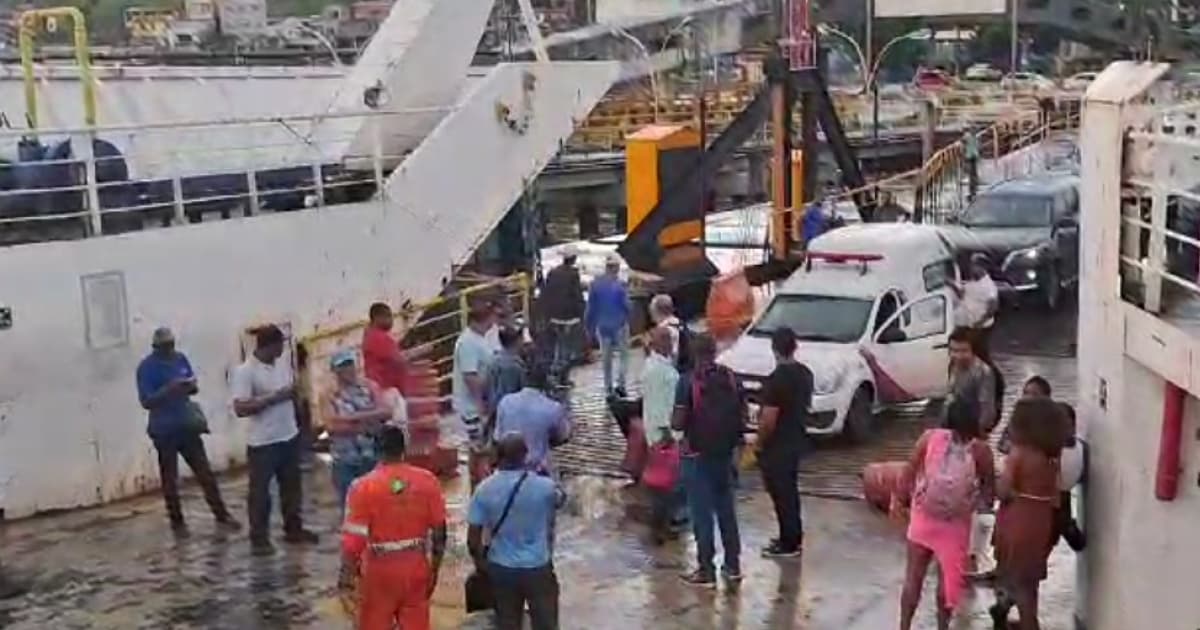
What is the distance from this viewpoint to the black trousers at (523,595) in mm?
7727

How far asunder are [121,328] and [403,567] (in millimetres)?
6955

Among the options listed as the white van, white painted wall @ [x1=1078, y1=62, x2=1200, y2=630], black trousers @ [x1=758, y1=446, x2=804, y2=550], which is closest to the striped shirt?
black trousers @ [x1=758, y1=446, x2=804, y2=550]

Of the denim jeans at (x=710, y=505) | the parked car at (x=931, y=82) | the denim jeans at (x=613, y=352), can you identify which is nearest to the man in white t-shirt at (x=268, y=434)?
the denim jeans at (x=710, y=505)

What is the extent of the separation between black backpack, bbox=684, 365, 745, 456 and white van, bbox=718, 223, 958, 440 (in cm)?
380

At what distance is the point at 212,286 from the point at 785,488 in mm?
6201

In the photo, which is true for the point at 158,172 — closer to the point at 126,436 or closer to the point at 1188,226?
the point at 126,436

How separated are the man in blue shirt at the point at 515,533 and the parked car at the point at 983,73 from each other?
205 ft

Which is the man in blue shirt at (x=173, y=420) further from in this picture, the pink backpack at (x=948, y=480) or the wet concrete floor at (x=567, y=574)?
the pink backpack at (x=948, y=480)

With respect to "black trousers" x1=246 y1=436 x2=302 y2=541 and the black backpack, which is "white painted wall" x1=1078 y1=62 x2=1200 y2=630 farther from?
"black trousers" x1=246 y1=436 x2=302 y2=541

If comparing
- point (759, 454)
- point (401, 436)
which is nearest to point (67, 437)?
point (759, 454)

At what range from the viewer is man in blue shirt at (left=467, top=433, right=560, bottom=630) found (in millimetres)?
7582

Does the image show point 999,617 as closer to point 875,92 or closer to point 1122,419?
point 1122,419

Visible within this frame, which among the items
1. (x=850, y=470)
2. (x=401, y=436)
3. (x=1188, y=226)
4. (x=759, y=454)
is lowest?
(x=850, y=470)

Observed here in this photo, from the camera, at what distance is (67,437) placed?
1322 centimetres
